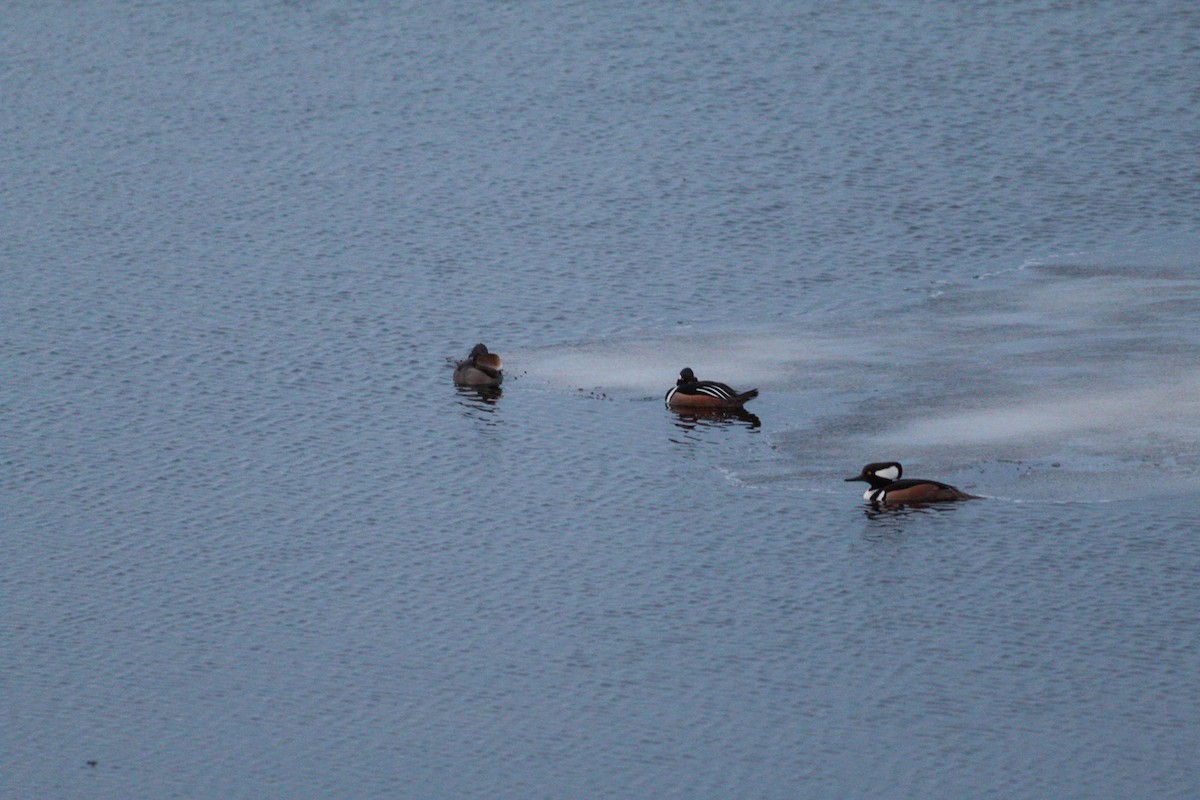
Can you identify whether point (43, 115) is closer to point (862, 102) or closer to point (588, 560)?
point (862, 102)

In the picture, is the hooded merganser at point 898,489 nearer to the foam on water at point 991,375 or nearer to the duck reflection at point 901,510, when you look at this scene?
the duck reflection at point 901,510

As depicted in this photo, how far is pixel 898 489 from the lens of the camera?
79.9 feet

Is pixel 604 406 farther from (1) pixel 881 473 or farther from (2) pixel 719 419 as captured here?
(1) pixel 881 473

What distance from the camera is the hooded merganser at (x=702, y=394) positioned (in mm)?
27453

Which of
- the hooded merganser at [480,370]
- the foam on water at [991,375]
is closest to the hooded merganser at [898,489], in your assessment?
the foam on water at [991,375]

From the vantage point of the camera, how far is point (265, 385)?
30.2m

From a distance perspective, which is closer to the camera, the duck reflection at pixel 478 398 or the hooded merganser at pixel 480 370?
the duck reflection at pixel 478 398

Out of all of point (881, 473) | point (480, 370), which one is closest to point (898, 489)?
point (881, 473)

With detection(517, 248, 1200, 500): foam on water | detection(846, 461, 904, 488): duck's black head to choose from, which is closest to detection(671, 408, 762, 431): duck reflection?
detection(517, 248, 1200, 500): foam on water

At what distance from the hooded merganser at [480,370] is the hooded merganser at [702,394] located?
2.59 metres

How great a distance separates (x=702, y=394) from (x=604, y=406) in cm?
149

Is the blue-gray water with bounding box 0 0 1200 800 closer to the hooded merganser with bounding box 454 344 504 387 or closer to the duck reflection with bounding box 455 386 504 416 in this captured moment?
the duck reflection with bounding box 455 386 504 416

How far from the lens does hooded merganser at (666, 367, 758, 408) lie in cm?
2745

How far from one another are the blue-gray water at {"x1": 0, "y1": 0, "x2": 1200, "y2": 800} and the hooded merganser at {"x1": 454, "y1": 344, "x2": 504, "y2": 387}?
52 cm
